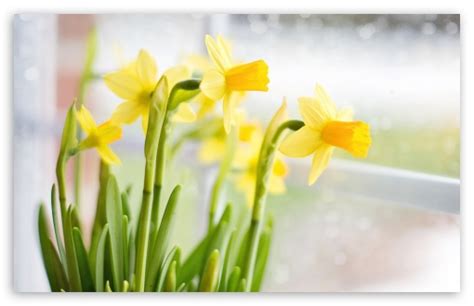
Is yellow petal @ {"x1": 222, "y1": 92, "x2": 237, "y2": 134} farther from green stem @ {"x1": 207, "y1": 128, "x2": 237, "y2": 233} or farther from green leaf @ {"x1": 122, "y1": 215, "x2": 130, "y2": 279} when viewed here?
green leaf @ {"x1": 122, "y1": 215, "x2": 130, "y2": 279}

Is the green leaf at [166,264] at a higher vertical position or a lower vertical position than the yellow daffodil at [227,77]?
lower

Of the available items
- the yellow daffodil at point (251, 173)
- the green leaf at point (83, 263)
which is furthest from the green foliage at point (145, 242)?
the yellow daffodil at point (251, 173)

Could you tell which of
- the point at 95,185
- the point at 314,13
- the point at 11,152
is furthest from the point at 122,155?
the point at 314,13

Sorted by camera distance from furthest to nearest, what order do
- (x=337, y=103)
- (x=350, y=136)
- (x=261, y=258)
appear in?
A: (x=337, y=103) < (x=261, y=258) < (x=350, y=136)

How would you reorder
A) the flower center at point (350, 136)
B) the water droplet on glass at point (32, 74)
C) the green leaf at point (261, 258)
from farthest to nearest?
the water droplet on glass at point (32, 74)
the green leaf at point (261, 258)
the flower center at point (350, 136)

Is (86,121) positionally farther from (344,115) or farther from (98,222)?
(344,115)

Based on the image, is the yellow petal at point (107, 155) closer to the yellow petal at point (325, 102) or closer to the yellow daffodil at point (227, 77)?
the yellow daffodil at point (227, 77)

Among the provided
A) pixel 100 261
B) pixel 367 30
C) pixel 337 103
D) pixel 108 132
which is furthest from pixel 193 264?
pixel 367 30
